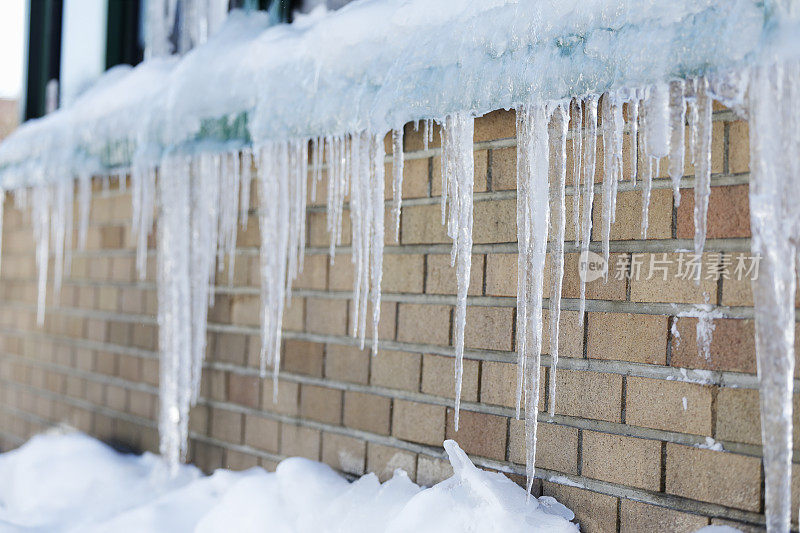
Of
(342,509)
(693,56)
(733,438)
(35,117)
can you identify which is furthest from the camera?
(35,117)

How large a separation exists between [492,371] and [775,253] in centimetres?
81

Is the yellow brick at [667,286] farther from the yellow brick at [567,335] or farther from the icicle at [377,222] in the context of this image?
the icicle at [377,222]

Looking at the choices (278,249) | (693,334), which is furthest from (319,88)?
(693,334)

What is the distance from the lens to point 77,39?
3.93 metres

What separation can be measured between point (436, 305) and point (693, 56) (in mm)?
1010

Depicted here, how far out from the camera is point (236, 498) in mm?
2248

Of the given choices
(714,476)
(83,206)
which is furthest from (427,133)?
(83,206)

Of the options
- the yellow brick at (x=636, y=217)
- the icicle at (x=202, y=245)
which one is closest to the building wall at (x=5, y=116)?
the icicle at (x=202, y=245)

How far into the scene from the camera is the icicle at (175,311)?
2.83 meters

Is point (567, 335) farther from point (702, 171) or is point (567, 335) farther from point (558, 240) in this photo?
point (702, 171)

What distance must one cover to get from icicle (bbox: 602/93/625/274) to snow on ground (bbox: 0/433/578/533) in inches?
26.5

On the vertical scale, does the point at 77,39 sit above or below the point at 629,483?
above

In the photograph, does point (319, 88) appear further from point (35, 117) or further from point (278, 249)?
point (35, 117)

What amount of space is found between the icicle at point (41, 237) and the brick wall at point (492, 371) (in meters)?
0.82
